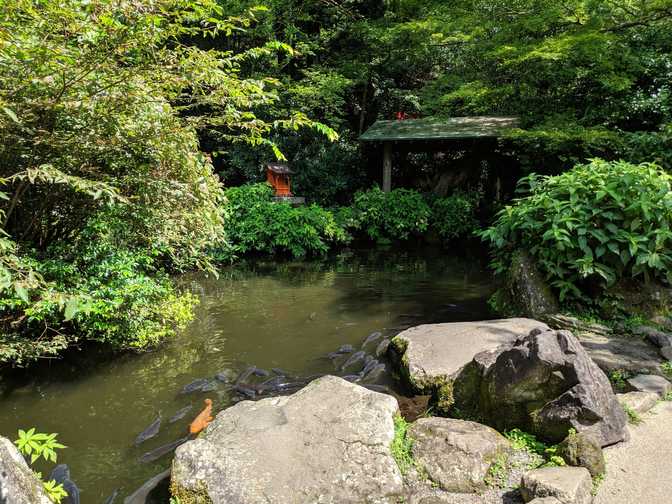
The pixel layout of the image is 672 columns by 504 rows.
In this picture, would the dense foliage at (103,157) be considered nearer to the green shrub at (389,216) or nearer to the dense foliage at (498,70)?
the dense foliage at (498,70)

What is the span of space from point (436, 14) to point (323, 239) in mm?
7393

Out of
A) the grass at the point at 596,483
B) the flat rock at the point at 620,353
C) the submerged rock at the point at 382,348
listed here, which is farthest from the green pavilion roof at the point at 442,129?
the grass at the point at 596,483

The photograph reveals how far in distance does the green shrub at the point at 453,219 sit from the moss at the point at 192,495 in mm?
13211

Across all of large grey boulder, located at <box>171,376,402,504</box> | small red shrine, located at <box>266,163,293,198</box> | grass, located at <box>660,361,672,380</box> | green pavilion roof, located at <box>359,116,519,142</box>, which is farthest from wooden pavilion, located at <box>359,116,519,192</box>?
large grey boulder, located at <box>171,376,402,504</box>

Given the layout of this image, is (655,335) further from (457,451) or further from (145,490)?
(145,490)

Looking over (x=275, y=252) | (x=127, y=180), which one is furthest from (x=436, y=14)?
(x=127, y=180)

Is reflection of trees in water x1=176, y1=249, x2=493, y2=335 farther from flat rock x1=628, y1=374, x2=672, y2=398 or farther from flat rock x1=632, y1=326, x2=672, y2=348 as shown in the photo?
flat rock x1=628, y1=374, x2=672, y2=398

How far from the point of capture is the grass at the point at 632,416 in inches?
166

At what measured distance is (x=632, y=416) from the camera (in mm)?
4258

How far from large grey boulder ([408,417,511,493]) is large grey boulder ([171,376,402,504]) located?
0.28 m

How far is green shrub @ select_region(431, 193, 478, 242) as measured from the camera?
Answer: 15664 millimetres

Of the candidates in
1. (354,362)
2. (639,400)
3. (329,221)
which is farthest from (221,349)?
(329,221)

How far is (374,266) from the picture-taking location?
12.9 m

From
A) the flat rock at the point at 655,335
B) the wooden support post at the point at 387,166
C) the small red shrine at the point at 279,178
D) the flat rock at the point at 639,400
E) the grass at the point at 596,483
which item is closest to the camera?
the grass at the point at 596,483
